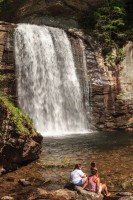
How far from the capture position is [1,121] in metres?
14.1

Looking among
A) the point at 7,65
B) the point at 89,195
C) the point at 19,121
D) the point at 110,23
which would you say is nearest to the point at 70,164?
the point at 19,121

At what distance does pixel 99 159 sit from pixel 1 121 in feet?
16.3

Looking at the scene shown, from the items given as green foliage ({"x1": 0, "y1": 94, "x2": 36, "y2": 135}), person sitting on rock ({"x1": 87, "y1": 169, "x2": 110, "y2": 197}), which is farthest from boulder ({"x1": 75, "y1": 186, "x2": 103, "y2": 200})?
green foliage ({"x1": 0, "y1": 94, "x2": 36, "y2": 135})

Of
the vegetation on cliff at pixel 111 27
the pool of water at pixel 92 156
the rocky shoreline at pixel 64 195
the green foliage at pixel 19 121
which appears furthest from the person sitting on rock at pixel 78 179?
Result: the vegetation on cliff at pixel 111 27

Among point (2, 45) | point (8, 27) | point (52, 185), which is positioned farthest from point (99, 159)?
point (8, 27)

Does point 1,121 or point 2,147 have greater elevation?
point 1,121

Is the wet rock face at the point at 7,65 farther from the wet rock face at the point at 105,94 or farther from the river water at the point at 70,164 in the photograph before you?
the river water at the point at 70,164

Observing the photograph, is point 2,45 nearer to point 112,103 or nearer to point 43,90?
point 43,90

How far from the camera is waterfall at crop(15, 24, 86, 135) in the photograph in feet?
85.6

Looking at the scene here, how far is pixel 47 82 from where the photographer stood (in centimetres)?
2728

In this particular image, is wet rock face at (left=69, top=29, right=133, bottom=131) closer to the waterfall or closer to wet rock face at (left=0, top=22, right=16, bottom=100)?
the waterfall

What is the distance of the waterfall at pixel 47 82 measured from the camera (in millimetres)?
26094

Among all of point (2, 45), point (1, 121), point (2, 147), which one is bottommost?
point (2, 147)

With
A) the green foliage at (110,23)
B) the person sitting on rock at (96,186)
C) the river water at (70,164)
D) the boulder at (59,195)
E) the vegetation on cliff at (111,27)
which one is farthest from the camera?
the green foliage at (110,23)
